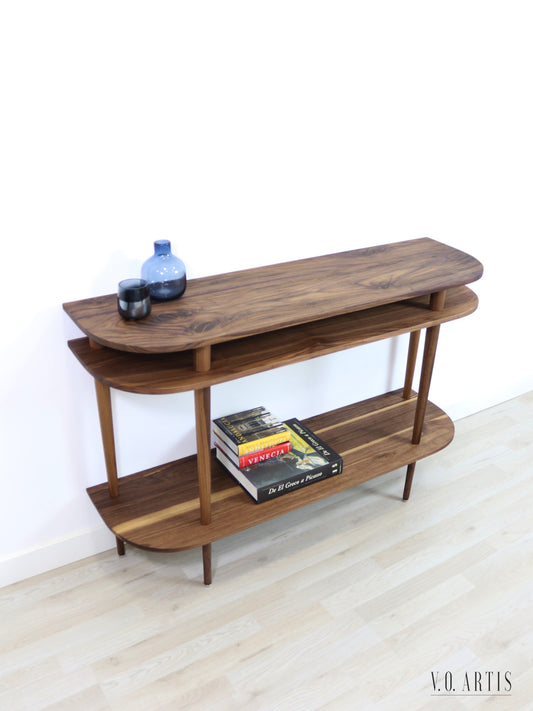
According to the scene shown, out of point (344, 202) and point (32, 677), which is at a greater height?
point (344, 202)

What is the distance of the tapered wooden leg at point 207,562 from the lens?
5.92ft

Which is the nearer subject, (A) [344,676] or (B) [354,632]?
(A) [344,676]

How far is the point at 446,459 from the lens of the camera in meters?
2.52

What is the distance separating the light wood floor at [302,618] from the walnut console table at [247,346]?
0.17m

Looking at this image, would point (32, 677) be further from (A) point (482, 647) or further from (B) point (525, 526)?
(B) point (525, 526)

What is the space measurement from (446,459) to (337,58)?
1.56m

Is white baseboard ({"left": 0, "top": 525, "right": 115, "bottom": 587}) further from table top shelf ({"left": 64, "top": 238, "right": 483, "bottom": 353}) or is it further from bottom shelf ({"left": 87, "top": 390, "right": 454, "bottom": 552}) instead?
table top shelf ({"left": 64, "top": 238, "right": 483, "bottom": 353})

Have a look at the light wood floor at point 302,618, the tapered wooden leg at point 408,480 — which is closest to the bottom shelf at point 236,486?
the tapered wooden leg at point 408,480

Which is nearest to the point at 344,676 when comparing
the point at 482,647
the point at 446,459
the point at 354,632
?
the point at 354,632

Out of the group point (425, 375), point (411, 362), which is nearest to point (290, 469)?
point (425, 375)

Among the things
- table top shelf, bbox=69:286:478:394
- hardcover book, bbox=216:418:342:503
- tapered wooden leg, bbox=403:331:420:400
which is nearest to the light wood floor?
hardcover book, bbox=216:418:342:503

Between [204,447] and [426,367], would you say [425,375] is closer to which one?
[426,367]

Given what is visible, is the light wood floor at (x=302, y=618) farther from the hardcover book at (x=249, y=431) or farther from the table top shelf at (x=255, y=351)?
the table top shelf at (x=255, y=351)

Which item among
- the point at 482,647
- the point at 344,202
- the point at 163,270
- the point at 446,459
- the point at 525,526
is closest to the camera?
the point at 163,270
